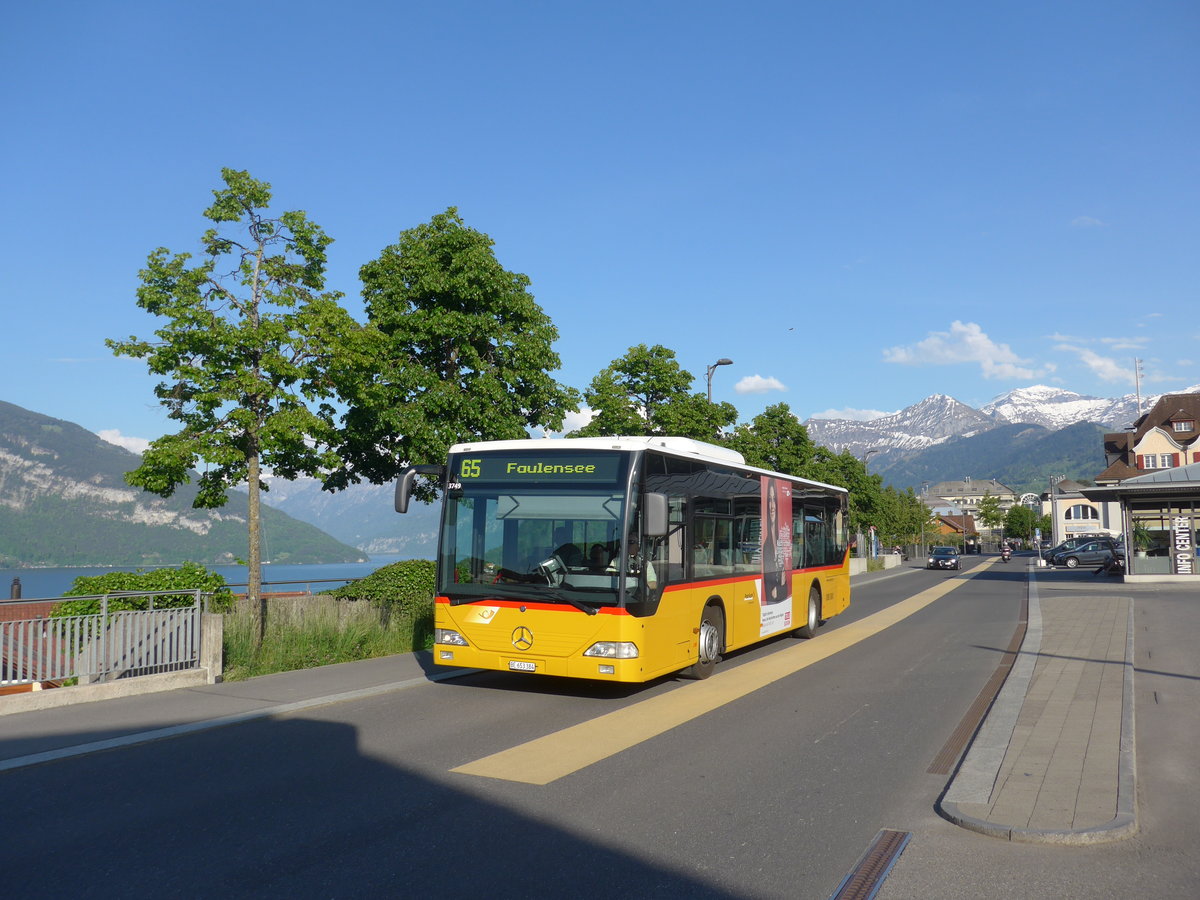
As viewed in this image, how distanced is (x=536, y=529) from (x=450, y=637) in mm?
1730

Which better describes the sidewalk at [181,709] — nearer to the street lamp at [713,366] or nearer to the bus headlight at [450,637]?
the bus headlight at [450,637]

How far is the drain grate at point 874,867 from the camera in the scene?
4602mm

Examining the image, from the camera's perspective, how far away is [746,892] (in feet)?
15.2

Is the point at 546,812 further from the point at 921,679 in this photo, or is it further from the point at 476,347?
the point at 476,347

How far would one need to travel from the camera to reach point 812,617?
17.5 metres

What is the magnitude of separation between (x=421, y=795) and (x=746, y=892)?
2.71 m

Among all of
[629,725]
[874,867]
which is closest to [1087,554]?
[629,725]

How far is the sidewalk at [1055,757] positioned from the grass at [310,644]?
9186 mm

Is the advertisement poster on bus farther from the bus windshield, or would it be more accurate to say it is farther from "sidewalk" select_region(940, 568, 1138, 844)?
the bus windshield

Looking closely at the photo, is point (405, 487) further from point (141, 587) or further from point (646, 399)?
point (646, 399)

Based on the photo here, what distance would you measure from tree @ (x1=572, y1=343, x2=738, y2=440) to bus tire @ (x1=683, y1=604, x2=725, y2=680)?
14.1 meters

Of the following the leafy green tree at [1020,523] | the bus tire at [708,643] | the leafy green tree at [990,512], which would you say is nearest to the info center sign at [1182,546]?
the bus tire at [708,643]

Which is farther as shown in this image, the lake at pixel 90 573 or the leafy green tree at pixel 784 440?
the leafy green tree at pixel 784 440

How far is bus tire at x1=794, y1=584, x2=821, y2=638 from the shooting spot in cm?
1719
